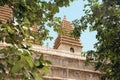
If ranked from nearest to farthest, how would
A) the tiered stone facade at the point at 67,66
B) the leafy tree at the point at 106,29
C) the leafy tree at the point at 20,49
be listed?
the leafy tree at the point at 20,49, the leafy tree at the point at 106,29, the tiered stone facade at the point at 67,66


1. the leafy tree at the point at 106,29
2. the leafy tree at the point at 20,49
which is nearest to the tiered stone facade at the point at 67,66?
the leafy tree at the point at 106,29

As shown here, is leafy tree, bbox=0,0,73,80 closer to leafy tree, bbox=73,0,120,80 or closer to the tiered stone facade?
leafy tree, bbox=73,0,120,80

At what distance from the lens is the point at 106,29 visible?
757 centimetres

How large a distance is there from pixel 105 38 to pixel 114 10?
0.74 m

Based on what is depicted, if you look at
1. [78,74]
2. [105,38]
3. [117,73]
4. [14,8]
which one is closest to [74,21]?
[105,38]

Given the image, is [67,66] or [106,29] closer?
[106,29]

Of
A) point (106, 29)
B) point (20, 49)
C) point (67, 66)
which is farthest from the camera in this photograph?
point (67, 66)

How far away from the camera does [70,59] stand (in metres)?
18.9

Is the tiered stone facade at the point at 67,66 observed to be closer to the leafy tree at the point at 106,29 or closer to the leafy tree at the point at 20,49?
the leafy tree at the point at 106,29

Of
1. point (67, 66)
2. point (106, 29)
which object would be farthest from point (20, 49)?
point (67, 66)

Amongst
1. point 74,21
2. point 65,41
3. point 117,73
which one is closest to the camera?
point 117,73

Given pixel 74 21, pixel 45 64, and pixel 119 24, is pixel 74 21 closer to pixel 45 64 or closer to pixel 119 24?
pixel 119 24

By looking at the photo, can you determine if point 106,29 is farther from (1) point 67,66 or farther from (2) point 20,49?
(1) point 67,66

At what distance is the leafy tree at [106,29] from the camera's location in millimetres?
7270
